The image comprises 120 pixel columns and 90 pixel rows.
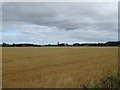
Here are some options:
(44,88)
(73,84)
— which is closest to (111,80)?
(73,84)

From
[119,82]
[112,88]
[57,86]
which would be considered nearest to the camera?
Answer: [112,88]

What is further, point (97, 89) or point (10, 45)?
point (10, 45)

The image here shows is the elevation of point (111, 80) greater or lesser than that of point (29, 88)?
greater

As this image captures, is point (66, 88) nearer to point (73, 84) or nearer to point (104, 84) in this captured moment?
point (73, 84)

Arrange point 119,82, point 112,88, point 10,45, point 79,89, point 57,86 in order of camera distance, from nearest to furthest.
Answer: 1. point 112,88
2. point 119,82
3. point 79,89
4. point 57,86
5. point 10,45

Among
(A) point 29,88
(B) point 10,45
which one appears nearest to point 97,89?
(A) point 29,88

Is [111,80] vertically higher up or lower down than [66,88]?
higher up

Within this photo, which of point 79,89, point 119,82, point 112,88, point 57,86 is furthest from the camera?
point 57,86

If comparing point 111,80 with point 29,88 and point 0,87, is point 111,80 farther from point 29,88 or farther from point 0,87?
point 0,87

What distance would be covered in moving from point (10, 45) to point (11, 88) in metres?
107

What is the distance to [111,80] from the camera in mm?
6230

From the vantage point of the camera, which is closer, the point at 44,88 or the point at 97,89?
the point at 97,89

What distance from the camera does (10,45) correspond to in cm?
10906

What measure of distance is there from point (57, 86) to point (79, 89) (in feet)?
3.23
